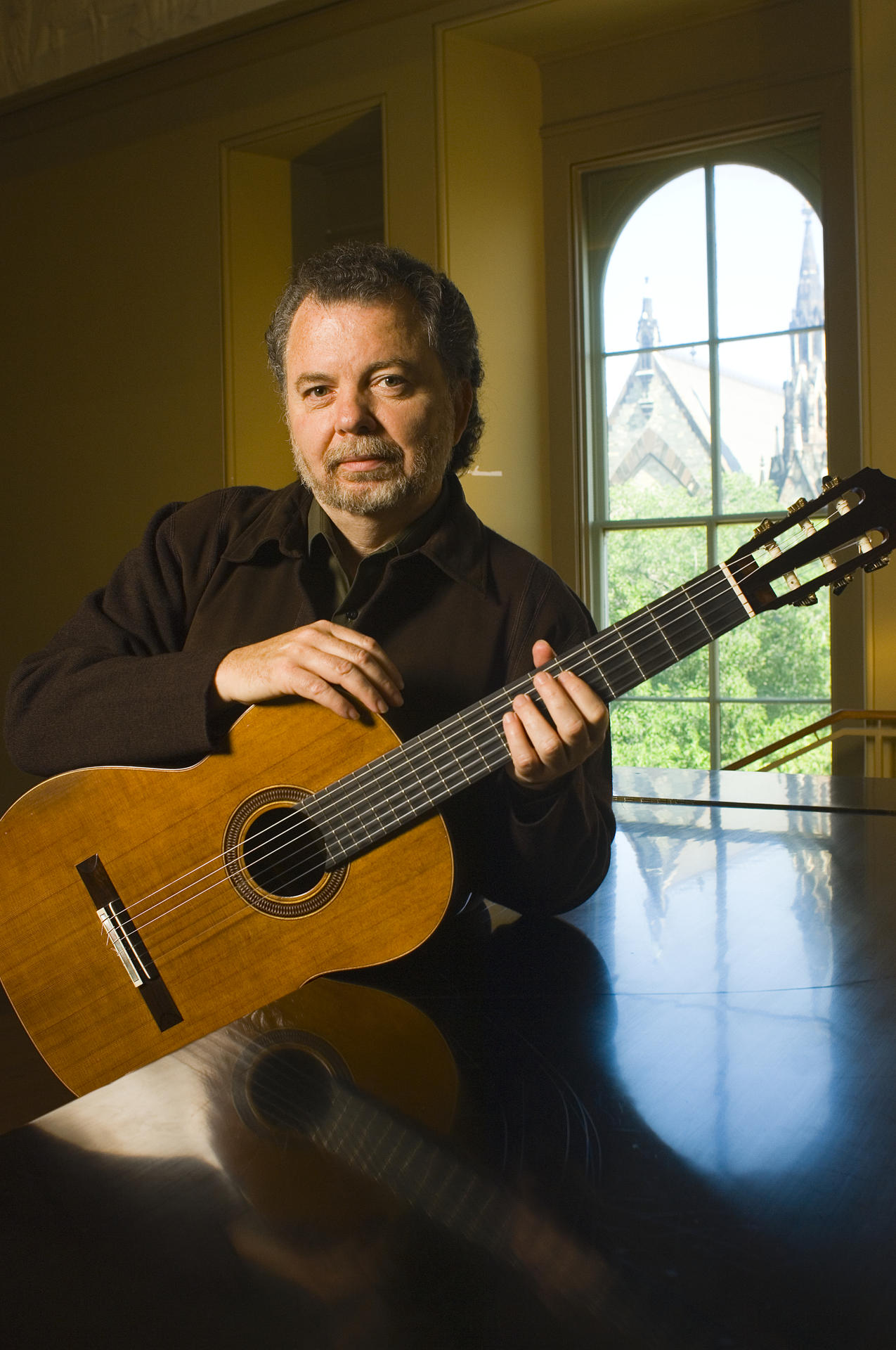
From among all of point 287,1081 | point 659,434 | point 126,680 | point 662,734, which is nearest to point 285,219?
point 659,434

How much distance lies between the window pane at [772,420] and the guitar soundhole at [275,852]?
337 cm

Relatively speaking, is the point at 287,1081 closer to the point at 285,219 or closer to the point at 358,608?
the point at 358,608

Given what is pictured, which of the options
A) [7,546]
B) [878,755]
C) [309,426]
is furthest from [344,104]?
[309,426]

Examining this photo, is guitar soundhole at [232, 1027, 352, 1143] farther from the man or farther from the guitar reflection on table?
the man

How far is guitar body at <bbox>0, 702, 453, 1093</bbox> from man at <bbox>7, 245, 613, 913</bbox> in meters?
0.05

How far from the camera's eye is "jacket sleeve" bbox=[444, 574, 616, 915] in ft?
4.10

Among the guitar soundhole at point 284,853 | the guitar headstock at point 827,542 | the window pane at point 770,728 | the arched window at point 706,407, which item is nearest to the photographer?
the guitar headstock at point 827,542

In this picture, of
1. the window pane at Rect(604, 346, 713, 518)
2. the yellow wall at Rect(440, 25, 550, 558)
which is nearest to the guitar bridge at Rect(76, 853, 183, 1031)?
the yellow wall at Rect(440, 25, 550, 558)

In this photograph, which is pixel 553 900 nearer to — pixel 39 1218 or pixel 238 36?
pixel 39 1218

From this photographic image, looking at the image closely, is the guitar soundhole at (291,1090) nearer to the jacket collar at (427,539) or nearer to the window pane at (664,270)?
the jacket collar at (427,539)

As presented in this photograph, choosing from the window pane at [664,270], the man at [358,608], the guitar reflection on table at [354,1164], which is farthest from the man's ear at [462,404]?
the window pane at [664,270]

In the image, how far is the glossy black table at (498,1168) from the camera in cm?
52

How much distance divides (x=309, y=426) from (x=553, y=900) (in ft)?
2.16

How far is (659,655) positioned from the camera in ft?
3.64
